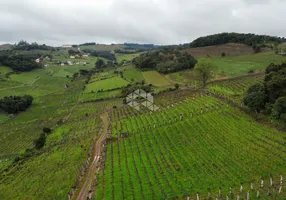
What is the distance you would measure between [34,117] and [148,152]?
66.3 metres

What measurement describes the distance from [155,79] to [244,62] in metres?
41.3

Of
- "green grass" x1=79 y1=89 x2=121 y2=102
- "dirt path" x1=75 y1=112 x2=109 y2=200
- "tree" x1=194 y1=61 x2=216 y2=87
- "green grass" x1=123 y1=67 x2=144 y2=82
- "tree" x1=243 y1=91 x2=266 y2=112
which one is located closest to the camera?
"dirt path" x1=75 y1=112 x2=109 y2=200

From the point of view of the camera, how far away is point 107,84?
12244 centimetres

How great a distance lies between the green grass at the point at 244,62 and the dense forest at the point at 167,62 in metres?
10.4

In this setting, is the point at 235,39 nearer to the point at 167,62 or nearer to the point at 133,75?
the point at 167,62

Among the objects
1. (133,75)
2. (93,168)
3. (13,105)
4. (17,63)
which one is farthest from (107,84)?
(93,168)

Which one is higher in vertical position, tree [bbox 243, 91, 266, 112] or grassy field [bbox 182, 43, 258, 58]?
grassy field [bbox 182, 43, 258, 58]

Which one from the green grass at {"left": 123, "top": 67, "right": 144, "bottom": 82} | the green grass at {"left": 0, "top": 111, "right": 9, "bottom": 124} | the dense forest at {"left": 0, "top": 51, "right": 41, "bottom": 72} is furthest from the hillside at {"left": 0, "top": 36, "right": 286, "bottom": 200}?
the dense forest at {"left": 0, "top": 51, "right": 41, "bottom": 72}

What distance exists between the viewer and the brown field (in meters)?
138

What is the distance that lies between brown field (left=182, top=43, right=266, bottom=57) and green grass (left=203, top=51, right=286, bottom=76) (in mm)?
8787

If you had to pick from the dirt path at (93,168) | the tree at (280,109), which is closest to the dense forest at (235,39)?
the tree at (280,109)

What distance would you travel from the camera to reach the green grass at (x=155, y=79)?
4118 inches

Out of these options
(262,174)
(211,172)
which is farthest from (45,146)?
(262,174)

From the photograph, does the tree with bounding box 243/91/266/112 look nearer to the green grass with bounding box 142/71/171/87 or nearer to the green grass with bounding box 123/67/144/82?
the green grass with bounding box 142/71/171/87
